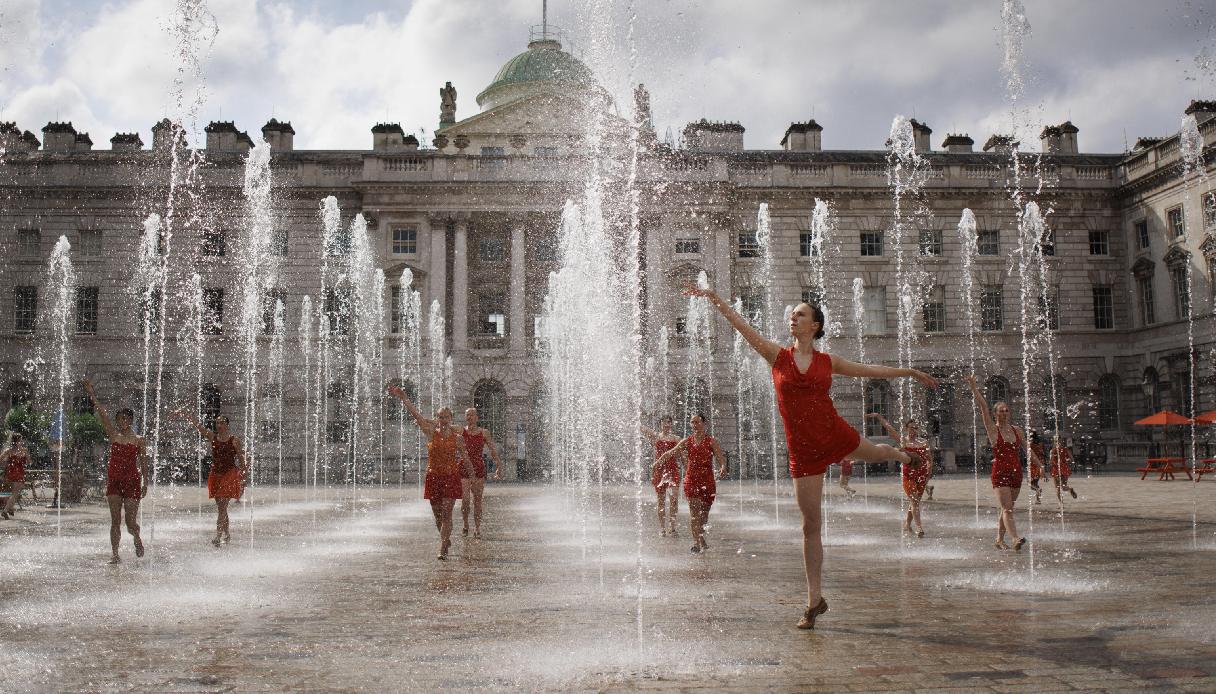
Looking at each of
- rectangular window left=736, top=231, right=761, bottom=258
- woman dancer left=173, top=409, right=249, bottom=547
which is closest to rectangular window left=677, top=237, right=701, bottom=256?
rectangular window left=736, top=231, right=761, bottom=258

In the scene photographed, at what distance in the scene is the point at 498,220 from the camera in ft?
131

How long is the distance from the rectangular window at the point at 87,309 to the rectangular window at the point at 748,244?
26522 millimetres

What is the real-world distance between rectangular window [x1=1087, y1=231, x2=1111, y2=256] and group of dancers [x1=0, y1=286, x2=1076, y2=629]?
93.1 feet

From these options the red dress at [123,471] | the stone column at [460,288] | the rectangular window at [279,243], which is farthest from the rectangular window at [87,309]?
the red dress at [123,471]

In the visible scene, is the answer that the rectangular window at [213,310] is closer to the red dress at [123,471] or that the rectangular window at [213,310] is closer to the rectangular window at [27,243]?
the rectangular window at [27,243]

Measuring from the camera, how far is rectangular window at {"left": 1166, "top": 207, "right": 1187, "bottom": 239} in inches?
1491

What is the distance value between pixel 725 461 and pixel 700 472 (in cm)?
71

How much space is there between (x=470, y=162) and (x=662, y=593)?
1346 inches

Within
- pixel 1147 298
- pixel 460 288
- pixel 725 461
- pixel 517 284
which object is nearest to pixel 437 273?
pixel 460 288

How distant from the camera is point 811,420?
5.69 meters

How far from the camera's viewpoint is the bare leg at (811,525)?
18.6ft

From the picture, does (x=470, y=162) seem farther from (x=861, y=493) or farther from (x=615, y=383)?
(x=861, y=493)

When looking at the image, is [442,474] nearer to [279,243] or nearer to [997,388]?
[279,243]

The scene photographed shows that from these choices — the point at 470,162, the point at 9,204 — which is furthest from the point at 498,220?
the point at 9,204
